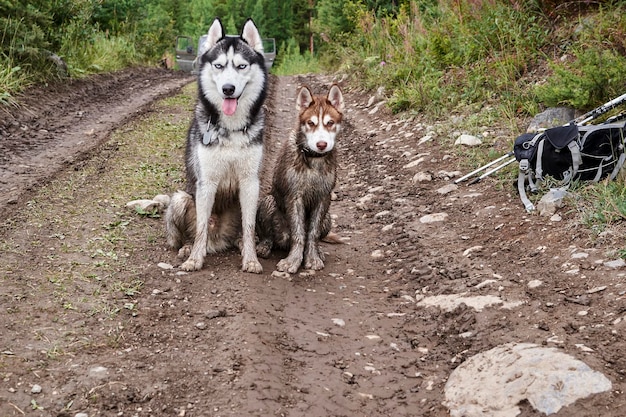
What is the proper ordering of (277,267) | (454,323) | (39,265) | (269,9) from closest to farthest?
(454,323) → (39,265) → (277,267) → (269,9)

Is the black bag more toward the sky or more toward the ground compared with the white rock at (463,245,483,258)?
more toward the sky

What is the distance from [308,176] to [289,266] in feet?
2.41

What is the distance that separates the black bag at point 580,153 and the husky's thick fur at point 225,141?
2339 mm

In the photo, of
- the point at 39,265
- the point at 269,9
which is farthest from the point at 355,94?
the point at 269,9

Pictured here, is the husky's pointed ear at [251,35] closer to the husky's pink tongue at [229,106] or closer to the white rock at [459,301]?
the husky's pink tongue at [229,106]

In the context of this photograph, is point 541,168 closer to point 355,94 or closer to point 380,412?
point 380,412

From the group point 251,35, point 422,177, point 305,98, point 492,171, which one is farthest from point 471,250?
point 251,35


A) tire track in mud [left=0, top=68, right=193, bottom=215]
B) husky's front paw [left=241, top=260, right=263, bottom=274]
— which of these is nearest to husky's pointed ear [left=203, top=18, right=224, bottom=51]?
husky's front paw [left=241, top=260, right=263, bottom=274]

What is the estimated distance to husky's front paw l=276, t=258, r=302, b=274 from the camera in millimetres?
5105

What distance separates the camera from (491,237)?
→ 521 cm

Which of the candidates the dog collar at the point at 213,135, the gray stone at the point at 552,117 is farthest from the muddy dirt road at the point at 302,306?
the dog collar at the point at 213,135

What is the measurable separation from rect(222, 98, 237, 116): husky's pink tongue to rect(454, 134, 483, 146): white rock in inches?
133

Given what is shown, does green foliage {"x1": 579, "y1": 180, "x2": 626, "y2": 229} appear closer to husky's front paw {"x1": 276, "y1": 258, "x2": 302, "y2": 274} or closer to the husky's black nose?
husky's front paw {"x1": 276, "y1": 258, "x2": 302, "y2": 274}

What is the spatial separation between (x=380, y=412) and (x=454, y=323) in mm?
1068
